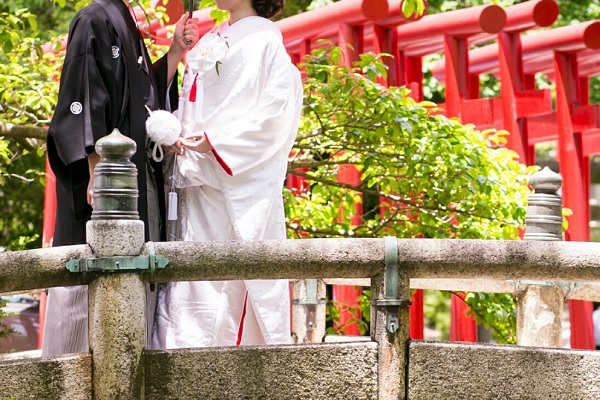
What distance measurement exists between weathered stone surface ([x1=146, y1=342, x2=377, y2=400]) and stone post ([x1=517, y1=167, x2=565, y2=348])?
1.57 metres

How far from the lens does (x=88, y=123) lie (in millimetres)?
4070

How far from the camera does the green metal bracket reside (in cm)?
361

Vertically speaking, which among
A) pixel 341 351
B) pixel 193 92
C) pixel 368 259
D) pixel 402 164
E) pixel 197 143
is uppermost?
pixel 402 164

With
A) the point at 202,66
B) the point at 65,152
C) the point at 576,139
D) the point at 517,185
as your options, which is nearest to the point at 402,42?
the point at 576,139

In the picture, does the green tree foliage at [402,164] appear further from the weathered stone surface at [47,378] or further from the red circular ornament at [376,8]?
the weathered stone surface at [47,378]

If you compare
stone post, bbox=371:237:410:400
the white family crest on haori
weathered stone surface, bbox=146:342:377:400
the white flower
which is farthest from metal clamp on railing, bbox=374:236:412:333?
the white flower

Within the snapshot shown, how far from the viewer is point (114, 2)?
14.3 ft

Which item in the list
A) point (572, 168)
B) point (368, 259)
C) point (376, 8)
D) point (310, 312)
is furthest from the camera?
point (572, 168)

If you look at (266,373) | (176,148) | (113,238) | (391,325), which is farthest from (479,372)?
(176,148)

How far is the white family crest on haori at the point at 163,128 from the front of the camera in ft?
13.8

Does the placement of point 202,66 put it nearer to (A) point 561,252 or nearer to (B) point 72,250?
(B) point 72,250

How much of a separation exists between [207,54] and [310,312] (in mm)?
1867

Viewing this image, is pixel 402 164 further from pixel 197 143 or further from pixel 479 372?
pixel 479 372

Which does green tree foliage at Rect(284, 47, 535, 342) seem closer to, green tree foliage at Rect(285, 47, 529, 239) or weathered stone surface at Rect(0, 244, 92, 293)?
green tree foliage at Rect(285, 47, 529, 239)
